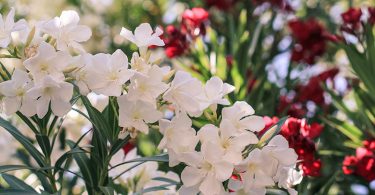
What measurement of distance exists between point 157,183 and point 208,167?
1.52 feet

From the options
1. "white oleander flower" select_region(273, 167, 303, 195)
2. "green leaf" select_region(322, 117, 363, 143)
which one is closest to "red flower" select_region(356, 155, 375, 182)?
"green leaf" select_region(322, 117, 363, 143)

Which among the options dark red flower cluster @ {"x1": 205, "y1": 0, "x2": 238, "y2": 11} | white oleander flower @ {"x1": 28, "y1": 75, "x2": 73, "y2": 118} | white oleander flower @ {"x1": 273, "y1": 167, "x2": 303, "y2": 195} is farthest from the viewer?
dark red flower cluster @ {"x1": 205, "y1": 0, "x2": 238, "y2": 11}

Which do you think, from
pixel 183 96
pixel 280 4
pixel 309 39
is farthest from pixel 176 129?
pixel 280 4

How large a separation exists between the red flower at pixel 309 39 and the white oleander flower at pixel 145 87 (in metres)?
1.52

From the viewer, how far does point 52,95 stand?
0.98 meters

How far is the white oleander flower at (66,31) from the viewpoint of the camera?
1.07 meters

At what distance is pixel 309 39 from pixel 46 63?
1.65 m

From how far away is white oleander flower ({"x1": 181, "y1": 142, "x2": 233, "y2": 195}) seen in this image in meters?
0.98

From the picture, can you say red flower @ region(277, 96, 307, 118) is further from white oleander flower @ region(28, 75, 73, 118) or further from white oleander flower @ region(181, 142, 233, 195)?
white oleander flower @ region(28, 75, 73, 118)

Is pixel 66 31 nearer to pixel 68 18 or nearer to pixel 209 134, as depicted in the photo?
pixel 68 18

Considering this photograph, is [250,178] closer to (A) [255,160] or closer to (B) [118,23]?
(A) [255,160]

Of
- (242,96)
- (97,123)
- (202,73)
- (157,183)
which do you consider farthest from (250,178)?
(202,73)

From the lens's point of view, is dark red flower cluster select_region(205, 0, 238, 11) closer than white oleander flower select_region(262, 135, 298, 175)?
No

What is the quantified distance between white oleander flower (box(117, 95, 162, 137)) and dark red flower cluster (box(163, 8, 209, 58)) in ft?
3.32
